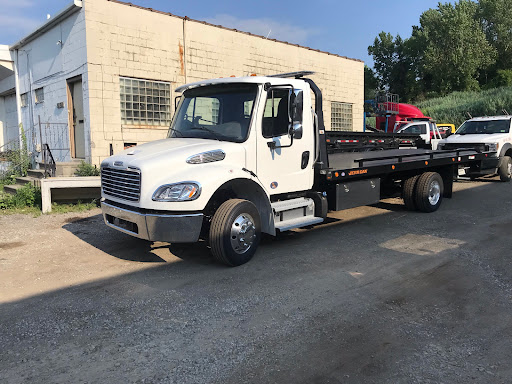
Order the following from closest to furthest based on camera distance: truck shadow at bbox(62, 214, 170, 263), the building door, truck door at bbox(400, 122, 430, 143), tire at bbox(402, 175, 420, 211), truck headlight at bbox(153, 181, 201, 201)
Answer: truck headlight at bbox(153, 181, 201, 201) < truck shadow at bbox(62, 214, 170, 263) < tire at bbox(402, 175, 420, 211) < the building door < truck door at bbox(400, 122, 430, 143)

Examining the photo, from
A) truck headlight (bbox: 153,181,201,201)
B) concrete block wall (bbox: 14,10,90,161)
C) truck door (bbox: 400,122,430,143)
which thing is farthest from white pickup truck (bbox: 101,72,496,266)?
truck door (bbox: 400,122,430,143)

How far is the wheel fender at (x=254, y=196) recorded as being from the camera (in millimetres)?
5776

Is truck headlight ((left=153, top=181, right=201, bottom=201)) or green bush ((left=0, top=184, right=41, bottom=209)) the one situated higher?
truck headlight ((left=153, top=181, right=201, bottom=201))

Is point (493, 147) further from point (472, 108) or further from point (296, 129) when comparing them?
point (472, 108)

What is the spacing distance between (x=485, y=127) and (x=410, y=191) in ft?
24.1

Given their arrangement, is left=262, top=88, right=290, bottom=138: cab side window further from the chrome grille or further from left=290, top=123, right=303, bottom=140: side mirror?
the chrome grille

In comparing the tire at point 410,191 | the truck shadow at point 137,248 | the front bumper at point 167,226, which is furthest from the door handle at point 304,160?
the tire at point 410,191

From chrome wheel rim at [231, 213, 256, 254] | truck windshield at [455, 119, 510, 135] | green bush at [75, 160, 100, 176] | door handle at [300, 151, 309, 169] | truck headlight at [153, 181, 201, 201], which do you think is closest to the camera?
truck headlight at [153, 181, 201, 201]

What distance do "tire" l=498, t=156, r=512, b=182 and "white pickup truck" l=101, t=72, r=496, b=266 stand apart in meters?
7.83

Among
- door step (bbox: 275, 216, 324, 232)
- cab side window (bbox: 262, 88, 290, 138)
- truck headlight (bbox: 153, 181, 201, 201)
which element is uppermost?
cab side window (bbox: 262, 88, 290, 138)

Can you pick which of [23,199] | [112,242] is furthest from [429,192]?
[23,199]

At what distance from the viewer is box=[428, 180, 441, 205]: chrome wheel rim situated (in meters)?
9.08

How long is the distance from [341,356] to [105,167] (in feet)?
13.3

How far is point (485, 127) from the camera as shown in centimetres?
1437
